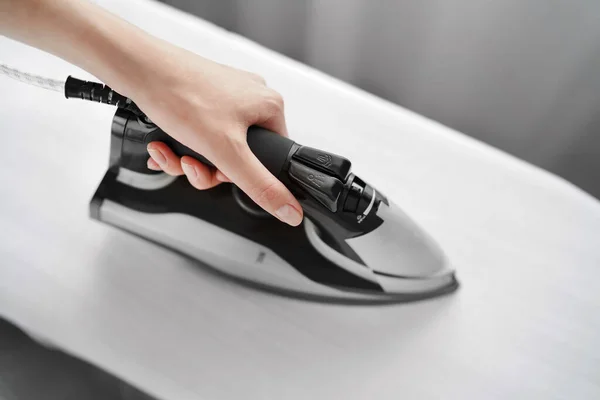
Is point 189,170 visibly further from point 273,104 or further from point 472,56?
point 472,56

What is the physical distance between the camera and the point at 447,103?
126 cm

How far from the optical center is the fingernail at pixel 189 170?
0.71 metres

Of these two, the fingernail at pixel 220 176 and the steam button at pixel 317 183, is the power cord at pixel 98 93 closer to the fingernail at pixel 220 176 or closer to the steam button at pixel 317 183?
the fingernail at pixel 220 176

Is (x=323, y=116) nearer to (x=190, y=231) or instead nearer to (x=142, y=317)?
(x=190, y=231)

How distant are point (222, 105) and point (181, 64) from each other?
8 centimetres

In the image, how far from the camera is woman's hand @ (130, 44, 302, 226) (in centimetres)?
64

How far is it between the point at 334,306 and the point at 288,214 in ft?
0.64

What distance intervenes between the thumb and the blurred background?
611 mm

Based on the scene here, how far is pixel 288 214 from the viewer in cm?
66

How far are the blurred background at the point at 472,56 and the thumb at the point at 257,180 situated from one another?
61 centimetres

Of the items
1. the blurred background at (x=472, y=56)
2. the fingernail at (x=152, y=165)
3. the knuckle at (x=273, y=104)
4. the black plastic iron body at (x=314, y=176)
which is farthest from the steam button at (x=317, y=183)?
the blurred background at (x=472, y=56)

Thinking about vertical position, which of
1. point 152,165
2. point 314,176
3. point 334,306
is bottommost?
point 334,306

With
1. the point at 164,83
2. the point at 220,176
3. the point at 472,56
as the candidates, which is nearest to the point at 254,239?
→ the point at 220,176

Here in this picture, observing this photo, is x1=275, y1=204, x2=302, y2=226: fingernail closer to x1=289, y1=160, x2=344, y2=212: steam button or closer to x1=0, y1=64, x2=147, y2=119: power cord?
x1=289, y1=160, x2=344, y2=212: steam button
